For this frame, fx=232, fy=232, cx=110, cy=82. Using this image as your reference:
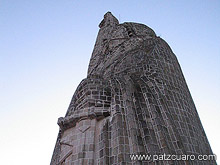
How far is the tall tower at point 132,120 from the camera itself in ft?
22.0

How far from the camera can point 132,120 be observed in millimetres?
7250

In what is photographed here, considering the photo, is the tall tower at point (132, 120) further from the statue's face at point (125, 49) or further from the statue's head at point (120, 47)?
the statue's head at point (120, 47)

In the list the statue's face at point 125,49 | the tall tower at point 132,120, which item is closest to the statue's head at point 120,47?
the statue's face at point 125,49

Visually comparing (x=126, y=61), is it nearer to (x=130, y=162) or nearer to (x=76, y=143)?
(x=76, y=143)

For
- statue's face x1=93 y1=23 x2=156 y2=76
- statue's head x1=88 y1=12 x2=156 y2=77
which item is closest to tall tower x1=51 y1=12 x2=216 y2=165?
statue's face x1=93 y1=23 x2=156 y2=76

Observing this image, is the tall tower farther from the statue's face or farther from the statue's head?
the statue's head

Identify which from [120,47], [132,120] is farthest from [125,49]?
[132,120]

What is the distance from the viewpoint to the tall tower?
22.0ft

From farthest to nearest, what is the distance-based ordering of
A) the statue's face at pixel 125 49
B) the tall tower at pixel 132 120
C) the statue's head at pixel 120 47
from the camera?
the statue's head at pixel 120 47, the statue's face at pixel 125 49, the tall tower at pixel 132 120

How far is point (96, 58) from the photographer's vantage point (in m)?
16.9

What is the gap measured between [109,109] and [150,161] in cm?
244

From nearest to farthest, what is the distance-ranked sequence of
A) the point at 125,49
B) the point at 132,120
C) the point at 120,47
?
1. the point at 132,120
2. the point at 125,49
3. the point at 120,47

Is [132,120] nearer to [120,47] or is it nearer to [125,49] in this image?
[125,49]

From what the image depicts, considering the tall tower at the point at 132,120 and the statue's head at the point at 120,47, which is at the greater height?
the statue's head at the point at 120,47
